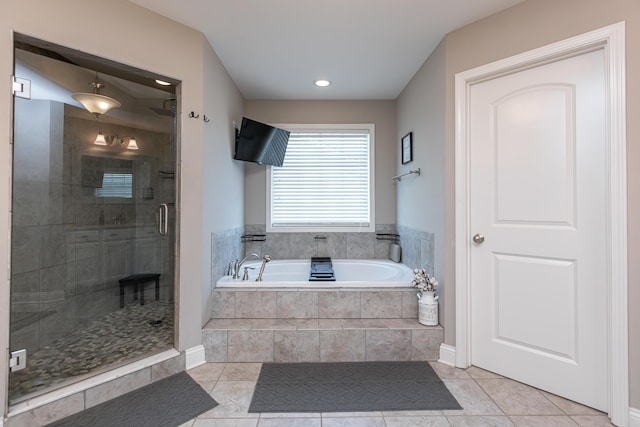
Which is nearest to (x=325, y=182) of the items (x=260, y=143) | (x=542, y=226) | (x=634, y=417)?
(x=260, y=143)

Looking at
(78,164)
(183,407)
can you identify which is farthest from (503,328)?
(78,164)

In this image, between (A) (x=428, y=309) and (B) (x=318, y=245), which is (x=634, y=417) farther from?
(B) (x=318, y=245)

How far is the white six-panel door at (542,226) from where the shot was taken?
5.24ft

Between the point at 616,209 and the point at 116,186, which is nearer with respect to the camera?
the point at 616,209

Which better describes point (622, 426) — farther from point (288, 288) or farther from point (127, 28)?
point (127, 28)

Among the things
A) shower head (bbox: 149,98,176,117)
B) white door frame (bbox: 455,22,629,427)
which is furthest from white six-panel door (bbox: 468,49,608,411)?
shower head (bbox: 149,98,176,117)

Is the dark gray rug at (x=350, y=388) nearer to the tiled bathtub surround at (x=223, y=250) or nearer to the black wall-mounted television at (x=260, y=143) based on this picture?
the tiled bathtub surround at (x=223, y=250)

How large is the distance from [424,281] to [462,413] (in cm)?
87

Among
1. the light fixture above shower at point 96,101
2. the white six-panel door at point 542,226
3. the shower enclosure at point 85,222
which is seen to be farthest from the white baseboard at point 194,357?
the white six-panel door at point 542,226

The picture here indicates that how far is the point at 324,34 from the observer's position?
210cm

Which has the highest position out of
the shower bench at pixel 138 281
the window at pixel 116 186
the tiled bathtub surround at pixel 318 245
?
the window at pixel 116 186

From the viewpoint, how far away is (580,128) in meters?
1.63

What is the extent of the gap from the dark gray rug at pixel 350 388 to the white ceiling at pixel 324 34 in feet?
7.89

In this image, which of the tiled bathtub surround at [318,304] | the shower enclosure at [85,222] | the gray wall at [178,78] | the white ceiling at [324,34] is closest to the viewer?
the gray wall at [178,78]
